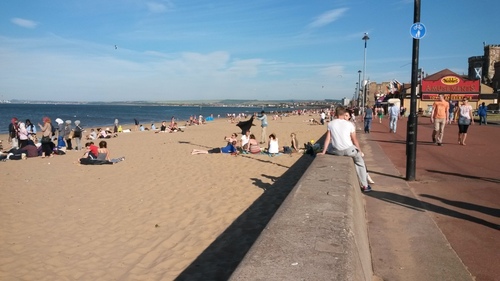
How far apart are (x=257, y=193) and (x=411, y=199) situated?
3195 mm

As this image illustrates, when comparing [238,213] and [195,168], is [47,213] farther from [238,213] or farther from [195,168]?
[195,168]

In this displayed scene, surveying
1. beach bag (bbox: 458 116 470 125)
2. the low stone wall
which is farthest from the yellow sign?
the low stone wall

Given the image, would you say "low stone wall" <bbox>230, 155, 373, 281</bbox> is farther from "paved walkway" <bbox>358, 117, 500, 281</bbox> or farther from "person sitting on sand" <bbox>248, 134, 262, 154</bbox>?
"person sitting on sand" <bbox>248, 134, 262, 154</bbox>

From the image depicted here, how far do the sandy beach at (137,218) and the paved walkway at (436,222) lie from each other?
176 cm

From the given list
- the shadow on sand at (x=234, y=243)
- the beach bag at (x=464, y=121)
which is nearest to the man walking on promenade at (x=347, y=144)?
the shadow on sand at (x=234, y=243)

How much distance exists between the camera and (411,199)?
536cm

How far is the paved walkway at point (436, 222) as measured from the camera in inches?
127

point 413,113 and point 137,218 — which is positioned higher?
point 413,113

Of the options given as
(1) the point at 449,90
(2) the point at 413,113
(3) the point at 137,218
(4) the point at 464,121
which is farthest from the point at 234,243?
(1) the point at 449,90

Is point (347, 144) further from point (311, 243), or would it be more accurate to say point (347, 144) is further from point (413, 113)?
point (311, 243)

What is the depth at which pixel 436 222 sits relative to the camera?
4.39 meters

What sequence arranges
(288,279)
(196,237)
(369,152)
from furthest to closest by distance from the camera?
1. (369,152)
2. (196,237)
3. (288,279)

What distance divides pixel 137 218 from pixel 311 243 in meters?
4.60

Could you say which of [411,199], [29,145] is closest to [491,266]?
[411,199]
